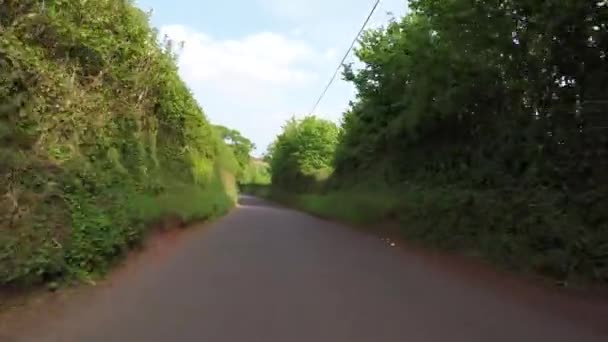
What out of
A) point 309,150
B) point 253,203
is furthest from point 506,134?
point 253,203

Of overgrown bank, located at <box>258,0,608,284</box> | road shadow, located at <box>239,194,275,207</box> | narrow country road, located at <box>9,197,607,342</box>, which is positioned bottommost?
narrow country road, located at <box>9,197,607,342</box>

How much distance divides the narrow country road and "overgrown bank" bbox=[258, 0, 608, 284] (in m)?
1.56

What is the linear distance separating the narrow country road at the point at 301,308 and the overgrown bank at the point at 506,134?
156 centimetres

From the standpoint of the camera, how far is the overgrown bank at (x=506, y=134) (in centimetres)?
986

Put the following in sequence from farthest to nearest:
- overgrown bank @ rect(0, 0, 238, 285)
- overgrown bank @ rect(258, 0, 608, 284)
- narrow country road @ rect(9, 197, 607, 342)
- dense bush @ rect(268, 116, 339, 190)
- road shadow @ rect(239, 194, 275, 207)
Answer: road shadow @ rect(239, 194, 275, 207) < dense bush @ rect(268, 116, 339, 190) < overgrown bank @ rect(258, 0, 608, 284) < overgrown bank @ rect(0, 0, 238, 285) < narrow country road @ rect(9, 197, 607, 342)

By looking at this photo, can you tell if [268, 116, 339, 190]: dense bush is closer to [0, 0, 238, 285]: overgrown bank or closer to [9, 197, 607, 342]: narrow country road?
[0, 0, 238, 285]: overgrown bank

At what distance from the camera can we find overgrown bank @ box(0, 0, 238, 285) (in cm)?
803

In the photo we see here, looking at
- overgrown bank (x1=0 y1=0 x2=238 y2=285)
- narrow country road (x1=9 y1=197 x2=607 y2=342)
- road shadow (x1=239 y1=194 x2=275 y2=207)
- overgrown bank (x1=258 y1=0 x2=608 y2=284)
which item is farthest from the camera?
road shadow (x1=239 y1=194 x2=275 y2=207)

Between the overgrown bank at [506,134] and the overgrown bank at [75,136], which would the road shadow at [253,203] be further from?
the overgrown bank at [75,136]

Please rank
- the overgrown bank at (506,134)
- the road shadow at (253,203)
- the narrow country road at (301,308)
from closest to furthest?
the narrow country road at (301,308), the overgrown bank at (506,134), the road shadow at (253,203)

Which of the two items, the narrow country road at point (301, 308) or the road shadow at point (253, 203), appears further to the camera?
the road shadow at point (253, 203)

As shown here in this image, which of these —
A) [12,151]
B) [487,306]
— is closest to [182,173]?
[12,151]

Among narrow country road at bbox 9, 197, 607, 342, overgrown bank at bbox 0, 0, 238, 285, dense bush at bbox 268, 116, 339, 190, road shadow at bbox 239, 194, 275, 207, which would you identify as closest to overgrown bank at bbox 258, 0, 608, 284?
narrow country road at bbox 9, 197, 607, 342

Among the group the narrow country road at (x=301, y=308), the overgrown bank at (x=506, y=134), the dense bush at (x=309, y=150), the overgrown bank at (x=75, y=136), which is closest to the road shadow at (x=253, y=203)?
the dense bush at (x=309, y=150)
